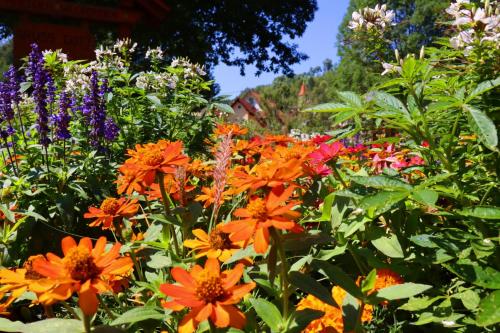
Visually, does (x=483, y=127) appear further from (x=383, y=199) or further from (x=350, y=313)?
(x=350, y=313)

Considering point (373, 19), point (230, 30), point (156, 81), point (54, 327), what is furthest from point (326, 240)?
point (230, 30)

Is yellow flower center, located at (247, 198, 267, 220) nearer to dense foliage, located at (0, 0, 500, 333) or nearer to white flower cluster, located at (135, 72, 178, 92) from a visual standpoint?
dense foliage, located at (0, 0, 500, 333)

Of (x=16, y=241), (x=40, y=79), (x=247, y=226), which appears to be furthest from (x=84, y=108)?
(x=247, y=226)

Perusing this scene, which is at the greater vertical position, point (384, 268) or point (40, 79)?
point (40, 79)

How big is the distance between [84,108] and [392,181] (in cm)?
218

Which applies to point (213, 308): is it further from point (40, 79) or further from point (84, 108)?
point (84, 108)

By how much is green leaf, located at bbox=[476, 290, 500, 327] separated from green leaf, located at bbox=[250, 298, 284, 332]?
382mm

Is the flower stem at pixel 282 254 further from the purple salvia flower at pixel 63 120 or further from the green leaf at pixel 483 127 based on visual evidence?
the purple salvia flower at pixel 63 120

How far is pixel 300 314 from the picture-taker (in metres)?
0.90

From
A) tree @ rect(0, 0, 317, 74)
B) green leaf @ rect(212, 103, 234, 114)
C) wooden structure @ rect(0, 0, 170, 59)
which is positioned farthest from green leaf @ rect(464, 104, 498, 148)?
tree @ rect(0, 0, 317, 74)

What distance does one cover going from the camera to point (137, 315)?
958 mm

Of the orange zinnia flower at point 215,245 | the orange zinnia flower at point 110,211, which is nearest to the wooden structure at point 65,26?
the orange zinnia flower at point 110,211

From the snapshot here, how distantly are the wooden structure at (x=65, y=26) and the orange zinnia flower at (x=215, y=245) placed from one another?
351 inches

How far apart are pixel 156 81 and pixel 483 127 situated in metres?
2.78
